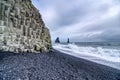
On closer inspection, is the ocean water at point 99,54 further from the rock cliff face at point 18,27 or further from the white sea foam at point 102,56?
the rock cliff face at point 18,27

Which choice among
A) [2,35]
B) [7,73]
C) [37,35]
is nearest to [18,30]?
[2,35]

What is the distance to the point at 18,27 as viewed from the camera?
12008mm

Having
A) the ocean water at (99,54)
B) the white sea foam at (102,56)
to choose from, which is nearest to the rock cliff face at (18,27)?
the white sea foam at (102,56)

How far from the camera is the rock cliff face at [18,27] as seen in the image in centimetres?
1044

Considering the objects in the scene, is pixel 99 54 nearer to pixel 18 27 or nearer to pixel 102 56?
pixel 102 56

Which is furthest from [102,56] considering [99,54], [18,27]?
[18,27]

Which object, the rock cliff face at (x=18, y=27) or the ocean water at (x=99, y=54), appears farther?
the ocean water at (x=99, y=54)

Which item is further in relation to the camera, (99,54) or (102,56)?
(99,54)

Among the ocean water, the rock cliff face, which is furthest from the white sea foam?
the rock cliff face

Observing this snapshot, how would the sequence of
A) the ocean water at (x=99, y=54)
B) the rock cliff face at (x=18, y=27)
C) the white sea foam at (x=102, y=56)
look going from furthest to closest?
the ocean water at (x=99, y=54)
the white sea foam at (x=102, y=56)
the rock cliff face at (x=18, y=27)

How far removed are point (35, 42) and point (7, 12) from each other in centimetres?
452

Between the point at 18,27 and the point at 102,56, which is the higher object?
the point at 18,27

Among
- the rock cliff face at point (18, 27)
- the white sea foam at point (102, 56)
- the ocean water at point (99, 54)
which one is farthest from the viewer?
the ocean water at point (99, 54)

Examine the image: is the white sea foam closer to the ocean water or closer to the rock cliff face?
the ocean water
